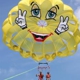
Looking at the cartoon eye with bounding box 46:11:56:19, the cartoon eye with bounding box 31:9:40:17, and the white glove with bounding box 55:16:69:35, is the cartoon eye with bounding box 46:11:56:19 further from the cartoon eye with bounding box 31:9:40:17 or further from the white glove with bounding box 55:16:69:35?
the cartoon eye with bounding box 31:9:40:17

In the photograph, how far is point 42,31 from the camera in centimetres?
6378

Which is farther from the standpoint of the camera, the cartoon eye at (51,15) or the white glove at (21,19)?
the cartoon eye at (51,15)

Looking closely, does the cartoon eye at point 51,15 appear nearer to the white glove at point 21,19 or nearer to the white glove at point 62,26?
the white glove at point 62,26

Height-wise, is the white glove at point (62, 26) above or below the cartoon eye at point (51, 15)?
below

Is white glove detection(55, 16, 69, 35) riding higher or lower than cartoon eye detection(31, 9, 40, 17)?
lower

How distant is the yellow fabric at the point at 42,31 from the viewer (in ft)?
207

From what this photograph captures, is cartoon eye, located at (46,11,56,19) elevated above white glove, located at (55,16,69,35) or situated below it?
above

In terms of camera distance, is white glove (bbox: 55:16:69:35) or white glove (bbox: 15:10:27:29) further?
white glove (bbox: 55:16:69:35)

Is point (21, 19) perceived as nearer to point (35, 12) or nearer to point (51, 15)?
point (35, 12)

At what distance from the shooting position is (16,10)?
63094 mm

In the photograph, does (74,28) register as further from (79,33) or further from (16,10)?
(16,10)

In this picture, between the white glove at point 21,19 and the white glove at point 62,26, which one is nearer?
the white glove at point 21,19

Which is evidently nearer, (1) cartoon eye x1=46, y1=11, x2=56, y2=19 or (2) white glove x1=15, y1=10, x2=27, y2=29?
(2) white glove x1=15, y1=10, x2=27, y2=29

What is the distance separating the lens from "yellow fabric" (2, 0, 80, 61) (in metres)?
63.1
